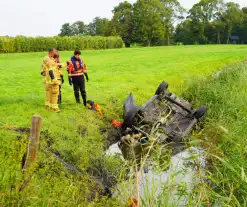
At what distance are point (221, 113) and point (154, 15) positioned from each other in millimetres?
49813

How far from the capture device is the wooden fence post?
374 centimetres

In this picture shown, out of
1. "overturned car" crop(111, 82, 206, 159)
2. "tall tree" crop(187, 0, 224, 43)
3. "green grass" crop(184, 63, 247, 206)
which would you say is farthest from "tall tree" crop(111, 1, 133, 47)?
"overturned car" crop(111, 82, 206, 159)

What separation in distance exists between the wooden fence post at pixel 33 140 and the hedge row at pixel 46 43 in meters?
29.4

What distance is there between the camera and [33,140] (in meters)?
3.82

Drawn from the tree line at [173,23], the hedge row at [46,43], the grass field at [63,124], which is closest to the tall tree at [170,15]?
the tree line at [173,23]

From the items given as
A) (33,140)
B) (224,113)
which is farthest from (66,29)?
(33,140)

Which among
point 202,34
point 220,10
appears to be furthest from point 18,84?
point 220,10

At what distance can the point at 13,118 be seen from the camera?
8141 millimetres

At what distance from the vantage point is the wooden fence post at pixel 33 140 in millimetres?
3738

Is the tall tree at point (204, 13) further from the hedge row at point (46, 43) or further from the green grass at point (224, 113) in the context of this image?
the green grass at point (224, 113)

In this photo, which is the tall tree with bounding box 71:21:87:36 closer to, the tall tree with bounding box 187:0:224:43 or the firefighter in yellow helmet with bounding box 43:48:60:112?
the tall tree with bounding box 187:0:224:43

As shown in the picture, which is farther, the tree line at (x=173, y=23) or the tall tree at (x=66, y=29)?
the tall tree at (x=66, y=29)

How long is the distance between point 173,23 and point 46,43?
34.9m

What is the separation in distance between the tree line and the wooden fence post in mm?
53032
